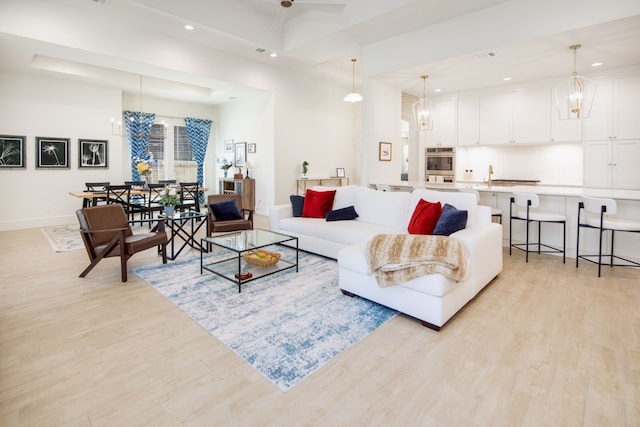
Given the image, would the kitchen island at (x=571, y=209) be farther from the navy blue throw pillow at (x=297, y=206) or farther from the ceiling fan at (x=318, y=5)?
the ceiling fan at (x=318, y=5)

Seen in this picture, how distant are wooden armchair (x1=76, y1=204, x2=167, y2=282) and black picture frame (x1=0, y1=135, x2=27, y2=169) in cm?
441

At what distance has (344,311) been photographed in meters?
3.04

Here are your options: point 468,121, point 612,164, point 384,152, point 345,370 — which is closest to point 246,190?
point 384,152

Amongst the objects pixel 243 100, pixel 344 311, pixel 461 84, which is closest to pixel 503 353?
pixel 344 311

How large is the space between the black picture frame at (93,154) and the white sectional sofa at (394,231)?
5053 millimetres

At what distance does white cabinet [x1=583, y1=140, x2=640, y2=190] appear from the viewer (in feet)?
19.4

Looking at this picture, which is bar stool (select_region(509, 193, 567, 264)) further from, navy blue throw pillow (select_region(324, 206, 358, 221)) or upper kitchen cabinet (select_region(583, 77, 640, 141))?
upper kitchen cabinet (select_region(583, 77, 640, 141))

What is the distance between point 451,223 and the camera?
3.52m

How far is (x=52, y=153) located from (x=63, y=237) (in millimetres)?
2347

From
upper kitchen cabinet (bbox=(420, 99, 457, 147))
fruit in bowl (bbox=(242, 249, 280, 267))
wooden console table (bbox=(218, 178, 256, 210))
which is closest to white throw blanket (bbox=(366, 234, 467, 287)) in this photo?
fruit in bowl (bbox=(242, 249, 280, 267))

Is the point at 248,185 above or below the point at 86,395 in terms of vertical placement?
above

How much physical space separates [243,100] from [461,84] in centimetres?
541

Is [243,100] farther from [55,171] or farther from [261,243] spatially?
[261,243]

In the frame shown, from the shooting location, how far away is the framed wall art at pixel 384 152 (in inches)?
271
